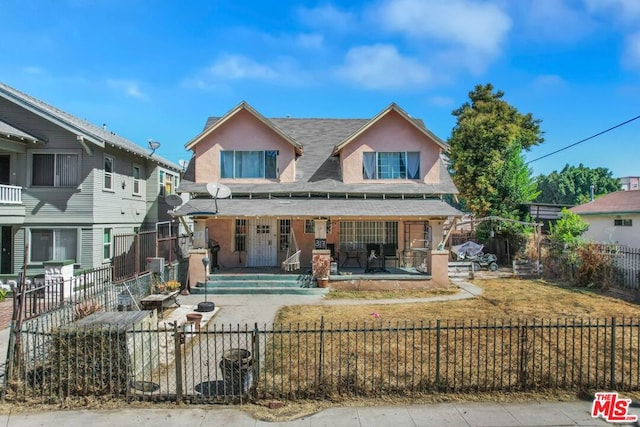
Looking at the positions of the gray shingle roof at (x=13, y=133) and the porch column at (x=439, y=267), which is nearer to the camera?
the gray shingle roof at (x=13, y=133)


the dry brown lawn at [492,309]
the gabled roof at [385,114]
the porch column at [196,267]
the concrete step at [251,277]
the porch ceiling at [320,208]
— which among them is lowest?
the dry brown lawn at [492,309]

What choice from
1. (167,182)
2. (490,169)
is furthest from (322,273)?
(490,169)

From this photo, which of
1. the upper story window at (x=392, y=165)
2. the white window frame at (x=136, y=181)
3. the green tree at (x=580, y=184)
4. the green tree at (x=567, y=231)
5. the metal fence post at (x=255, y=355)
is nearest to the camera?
the metal fence post at (x=255, y=355)

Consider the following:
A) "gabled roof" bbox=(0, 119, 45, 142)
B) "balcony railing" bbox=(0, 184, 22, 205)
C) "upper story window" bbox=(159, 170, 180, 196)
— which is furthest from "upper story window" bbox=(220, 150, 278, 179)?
"balcony railing" bbox=(0, 184, 22, 205)

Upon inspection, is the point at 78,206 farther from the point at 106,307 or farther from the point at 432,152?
the point at 432,152

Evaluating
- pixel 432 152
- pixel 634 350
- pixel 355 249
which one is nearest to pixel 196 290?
pixel 355 249

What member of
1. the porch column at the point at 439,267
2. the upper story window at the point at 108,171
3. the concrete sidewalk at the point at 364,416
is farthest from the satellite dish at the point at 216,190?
the concrete sidewalk at the point at 364,416

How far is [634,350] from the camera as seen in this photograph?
8.49 metres

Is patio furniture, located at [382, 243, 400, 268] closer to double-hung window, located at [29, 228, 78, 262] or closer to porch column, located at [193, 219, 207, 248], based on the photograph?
porch column, located at [193, 219, 207, 248]

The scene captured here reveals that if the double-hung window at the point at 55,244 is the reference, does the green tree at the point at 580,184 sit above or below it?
above

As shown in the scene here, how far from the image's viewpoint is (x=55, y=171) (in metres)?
16.5

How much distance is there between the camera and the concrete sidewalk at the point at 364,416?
556cm

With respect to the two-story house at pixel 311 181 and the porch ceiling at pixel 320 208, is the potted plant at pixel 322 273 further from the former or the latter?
the two-story house at pixel 311 181

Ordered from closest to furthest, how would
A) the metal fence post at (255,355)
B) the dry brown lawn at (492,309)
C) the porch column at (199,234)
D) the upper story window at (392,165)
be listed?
the metal fence post at (255,355) < the dry brown lawn at (492,309) < the porch column at (199,234) < the upper story window at (392,165)
